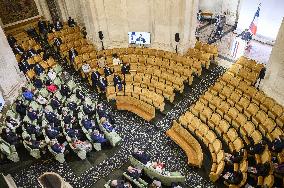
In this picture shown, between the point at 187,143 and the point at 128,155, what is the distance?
225 centimetres

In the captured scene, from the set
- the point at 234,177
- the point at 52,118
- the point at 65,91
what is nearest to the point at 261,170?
the point at 234,177

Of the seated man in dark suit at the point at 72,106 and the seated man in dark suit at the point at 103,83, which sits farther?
the seated man in dark suit at the point at 103,83

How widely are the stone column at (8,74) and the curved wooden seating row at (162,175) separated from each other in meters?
6.59

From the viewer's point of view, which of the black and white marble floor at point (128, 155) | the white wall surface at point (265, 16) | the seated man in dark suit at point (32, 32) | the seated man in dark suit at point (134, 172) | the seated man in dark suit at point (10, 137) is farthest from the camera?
the seated man in dark suit at point (32, 32)

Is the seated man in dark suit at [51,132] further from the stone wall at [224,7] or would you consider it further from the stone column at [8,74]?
the stone wall at [224,7]

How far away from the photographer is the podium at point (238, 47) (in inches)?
592

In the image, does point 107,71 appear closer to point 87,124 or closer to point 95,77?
point 95,77

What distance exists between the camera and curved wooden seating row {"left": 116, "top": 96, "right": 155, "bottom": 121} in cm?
1282

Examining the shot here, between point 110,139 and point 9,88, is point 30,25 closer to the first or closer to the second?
point 9,88

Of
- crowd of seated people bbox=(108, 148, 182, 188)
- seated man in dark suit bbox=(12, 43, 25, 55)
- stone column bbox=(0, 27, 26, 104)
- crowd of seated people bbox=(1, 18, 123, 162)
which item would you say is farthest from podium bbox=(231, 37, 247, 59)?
seated man in dark suit bbox=(12, 43, 25, 55)

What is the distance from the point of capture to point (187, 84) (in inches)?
572

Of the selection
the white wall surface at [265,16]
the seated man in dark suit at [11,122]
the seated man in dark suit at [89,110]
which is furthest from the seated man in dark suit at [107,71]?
the white wall surface at [265,16]

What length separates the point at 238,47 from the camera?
15234mm

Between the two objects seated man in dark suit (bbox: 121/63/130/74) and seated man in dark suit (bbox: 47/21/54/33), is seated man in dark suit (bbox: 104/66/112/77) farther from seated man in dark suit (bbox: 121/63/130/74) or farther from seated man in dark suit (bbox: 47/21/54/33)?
seated man in dark suit (bbox: 47/21/54/33)
